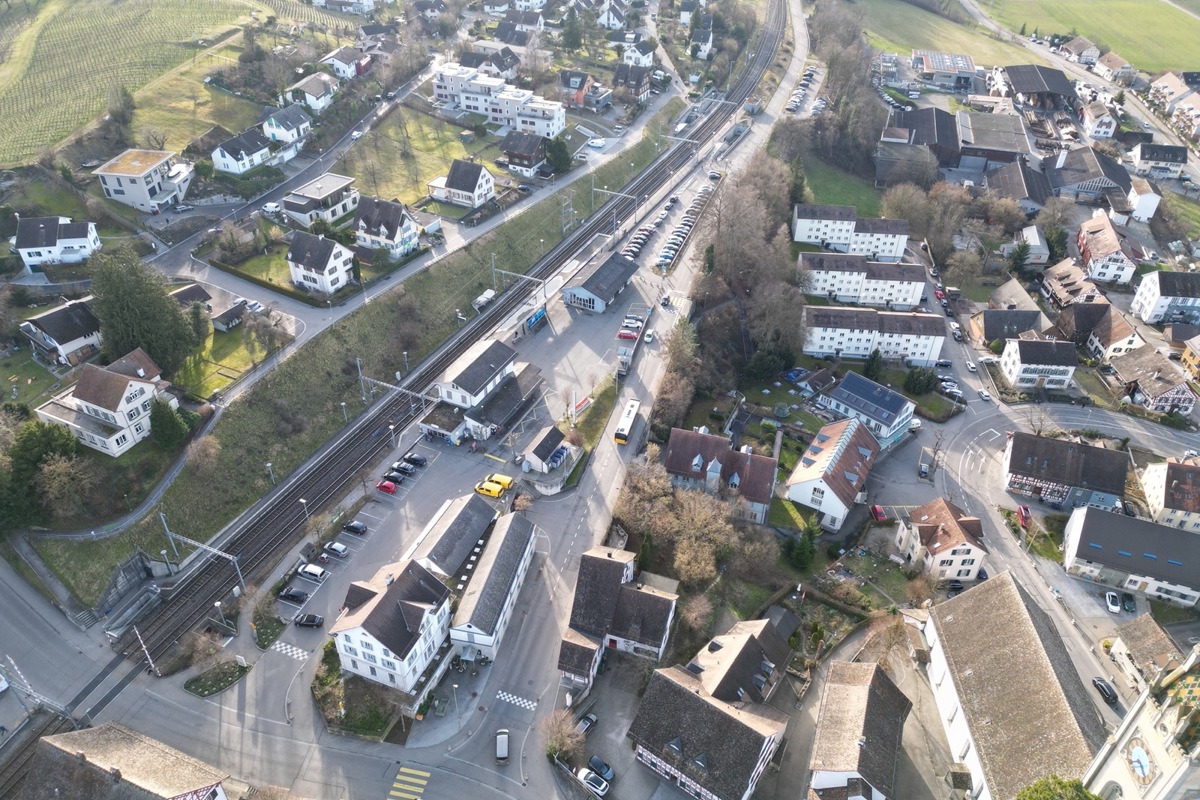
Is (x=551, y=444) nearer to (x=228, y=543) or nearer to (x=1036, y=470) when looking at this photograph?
(x=228, y=543)

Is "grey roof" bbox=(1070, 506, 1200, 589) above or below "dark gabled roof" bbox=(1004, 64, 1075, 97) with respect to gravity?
below

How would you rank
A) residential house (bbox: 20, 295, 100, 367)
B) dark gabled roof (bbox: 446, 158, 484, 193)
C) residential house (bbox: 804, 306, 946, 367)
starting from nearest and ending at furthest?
residential house (bbox: 20, 295, 100, 367), residential house (bbox: 804, 306, 946, 367), dark gabled roof (bbox: 446, 158, 484, 193)

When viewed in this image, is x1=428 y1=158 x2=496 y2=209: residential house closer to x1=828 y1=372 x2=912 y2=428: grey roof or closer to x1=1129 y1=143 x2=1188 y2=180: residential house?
x1=828 y1=372 x2=912 y2=428: grey roof

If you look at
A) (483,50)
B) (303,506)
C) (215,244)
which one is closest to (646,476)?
(303,506)

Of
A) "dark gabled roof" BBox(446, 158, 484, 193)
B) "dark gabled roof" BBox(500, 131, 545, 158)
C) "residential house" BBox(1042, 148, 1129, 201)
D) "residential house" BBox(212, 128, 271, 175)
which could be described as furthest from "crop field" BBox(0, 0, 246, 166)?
"residential house" BBox(1042, 148, 1129, 201)

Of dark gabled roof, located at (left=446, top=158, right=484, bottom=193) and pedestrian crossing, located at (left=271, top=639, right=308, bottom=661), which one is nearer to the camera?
pedestrian crossing, located at (left=271, top=639, right=308, bottom=661)

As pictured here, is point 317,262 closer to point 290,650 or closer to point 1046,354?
point 290,650

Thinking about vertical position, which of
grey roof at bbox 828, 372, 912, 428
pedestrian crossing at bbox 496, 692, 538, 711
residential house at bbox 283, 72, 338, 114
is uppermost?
residential house at bbox 283, 72, 338, 114
